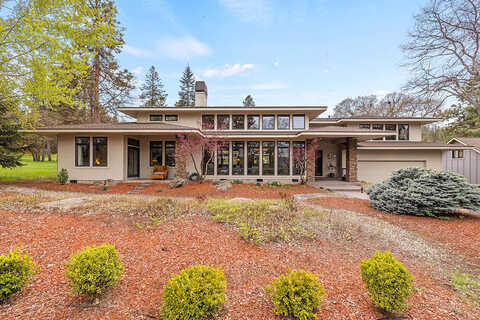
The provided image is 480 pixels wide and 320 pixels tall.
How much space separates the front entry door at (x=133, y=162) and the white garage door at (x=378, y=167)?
1580 centimetres

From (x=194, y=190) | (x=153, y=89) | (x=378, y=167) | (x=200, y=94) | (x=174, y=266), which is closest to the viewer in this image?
(x=174, y=266)

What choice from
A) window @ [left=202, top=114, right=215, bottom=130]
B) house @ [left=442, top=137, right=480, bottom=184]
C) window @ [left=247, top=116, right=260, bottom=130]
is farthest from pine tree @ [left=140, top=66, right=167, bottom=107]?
house @ [left=442, top=137, right=480, bottom=184]

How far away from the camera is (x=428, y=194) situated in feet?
19.0

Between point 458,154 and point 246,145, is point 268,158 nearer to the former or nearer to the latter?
point 246,145

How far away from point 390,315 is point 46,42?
1080 centimetres

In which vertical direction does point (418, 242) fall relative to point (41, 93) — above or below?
below

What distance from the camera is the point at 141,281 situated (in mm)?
2639

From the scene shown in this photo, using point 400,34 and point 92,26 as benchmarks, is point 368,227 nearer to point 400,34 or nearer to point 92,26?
point 92,26

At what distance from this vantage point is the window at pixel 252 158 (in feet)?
41.8

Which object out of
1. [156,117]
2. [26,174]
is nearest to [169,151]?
[156,117]

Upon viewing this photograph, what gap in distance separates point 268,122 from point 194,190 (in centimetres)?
708

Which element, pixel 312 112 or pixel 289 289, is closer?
pixel 289 289

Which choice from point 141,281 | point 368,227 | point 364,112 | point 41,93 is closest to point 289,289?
point 141,281

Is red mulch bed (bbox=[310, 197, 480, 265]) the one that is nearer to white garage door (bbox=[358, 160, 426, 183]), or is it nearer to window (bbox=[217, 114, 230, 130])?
white garage door (bbox=[358, 160, 426, 183])
